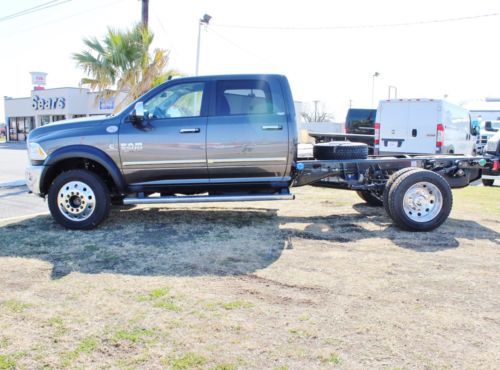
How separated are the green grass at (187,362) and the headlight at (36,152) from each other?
4.38 meters

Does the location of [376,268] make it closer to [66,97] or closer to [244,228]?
[244,228]

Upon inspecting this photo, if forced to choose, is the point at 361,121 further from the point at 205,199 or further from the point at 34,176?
the point at 34,176

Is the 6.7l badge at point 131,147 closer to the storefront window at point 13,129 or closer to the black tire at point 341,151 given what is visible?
the black tire at point 341,151

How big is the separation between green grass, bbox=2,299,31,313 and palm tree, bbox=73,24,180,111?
10698 mm

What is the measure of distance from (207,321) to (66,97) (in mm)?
39096

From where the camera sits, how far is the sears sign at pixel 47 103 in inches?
1540

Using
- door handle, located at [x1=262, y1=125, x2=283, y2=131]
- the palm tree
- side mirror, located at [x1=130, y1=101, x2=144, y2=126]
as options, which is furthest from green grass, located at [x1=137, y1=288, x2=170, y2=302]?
the palm tree

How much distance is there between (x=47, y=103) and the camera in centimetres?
4031

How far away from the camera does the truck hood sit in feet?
20.7

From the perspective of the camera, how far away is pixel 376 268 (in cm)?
470

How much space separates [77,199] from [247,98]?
271 cm

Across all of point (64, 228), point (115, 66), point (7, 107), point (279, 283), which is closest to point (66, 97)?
point (7, 107)

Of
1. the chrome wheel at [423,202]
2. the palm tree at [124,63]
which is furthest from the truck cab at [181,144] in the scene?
the palm tree at [124,63]

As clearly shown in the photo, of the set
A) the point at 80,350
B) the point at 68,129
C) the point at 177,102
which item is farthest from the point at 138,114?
the point at 80,350
